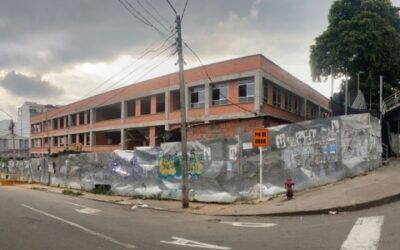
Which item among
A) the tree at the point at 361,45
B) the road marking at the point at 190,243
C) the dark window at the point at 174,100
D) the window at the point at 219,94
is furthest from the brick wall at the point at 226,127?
the dark window at the point at 174,100

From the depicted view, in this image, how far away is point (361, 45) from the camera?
37.9 metres

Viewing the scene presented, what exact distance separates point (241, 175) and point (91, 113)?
150 feet

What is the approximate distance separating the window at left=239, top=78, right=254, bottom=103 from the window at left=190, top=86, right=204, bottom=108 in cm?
447

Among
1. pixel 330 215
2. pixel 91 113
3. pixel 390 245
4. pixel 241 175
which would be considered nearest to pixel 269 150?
pixel 241 175

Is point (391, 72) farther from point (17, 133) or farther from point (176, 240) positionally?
point (17, 133)

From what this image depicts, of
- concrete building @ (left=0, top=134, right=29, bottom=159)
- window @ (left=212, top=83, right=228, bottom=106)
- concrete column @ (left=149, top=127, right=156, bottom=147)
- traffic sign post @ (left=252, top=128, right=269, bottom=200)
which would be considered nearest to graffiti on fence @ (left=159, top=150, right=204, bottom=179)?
traffic sign post @ (left=252, top=128, right=269, bottom=200)

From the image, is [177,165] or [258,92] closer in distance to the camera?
[177,165]

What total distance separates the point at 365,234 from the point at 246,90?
87.8 ft

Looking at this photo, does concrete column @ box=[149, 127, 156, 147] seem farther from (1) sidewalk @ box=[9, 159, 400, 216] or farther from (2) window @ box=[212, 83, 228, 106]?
(1) sidewalk @ box=[9, 159, 400, 216]

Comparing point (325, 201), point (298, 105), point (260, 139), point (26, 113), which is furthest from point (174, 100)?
point (26, 113)

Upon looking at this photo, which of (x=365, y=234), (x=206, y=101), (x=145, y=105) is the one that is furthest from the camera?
(x=145, y=105)

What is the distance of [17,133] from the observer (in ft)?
367

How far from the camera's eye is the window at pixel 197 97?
39.2 m

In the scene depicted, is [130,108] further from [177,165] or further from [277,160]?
[277,160]
